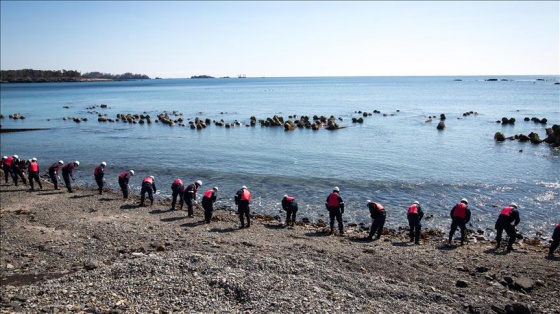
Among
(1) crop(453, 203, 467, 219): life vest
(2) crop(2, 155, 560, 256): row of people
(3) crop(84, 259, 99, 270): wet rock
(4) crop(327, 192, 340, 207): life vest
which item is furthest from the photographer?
(4) crop(327, 192, 340, 207): life vest

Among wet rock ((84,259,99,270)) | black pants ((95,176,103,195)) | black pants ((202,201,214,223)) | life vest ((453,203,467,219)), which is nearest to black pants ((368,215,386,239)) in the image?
life vest ((453,203,467,219))

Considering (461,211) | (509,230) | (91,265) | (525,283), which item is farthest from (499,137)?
(91,265)

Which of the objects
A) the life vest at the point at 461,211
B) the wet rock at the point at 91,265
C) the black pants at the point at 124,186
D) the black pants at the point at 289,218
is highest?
the life vest at the point at 461,211

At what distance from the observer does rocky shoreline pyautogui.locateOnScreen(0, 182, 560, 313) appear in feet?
34.6

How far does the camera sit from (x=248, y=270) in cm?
1234

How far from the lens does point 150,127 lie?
57344 mm

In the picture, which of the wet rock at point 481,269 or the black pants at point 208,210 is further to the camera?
the black pants at point 208,210

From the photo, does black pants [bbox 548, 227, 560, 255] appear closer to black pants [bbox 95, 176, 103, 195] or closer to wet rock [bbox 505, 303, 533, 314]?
wet rock [bbox 505, 303, 533, 314]

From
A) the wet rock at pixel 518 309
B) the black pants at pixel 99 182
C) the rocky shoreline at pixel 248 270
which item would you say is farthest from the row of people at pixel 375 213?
the wet rock at pixel 518 309

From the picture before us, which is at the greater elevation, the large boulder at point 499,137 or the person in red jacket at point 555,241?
the large boulder at point 499,137

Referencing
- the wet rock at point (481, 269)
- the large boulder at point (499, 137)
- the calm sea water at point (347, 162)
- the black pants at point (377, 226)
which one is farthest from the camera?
the large boulder at point (499, 137)

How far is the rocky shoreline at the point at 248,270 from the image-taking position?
10531mm

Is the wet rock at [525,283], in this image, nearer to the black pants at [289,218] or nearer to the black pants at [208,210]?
the black pants at [289,218]

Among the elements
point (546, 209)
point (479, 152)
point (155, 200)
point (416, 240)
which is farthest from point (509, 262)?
point (479, 152)
